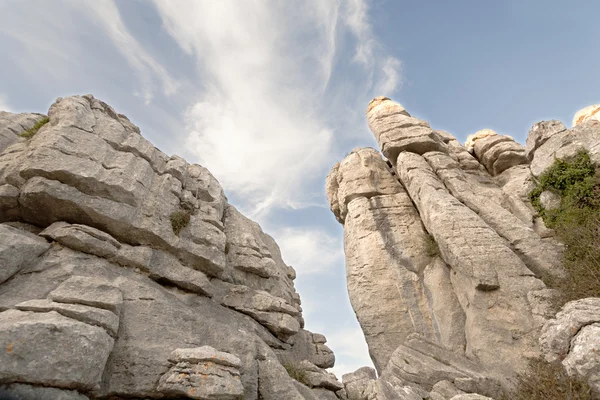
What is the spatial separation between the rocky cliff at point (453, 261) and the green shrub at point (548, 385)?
0.33 m

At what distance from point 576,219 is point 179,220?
16936 millimetres

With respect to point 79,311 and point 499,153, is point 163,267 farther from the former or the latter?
point 499,153

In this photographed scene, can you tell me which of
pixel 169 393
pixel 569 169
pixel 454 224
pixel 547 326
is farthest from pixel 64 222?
pixel 569 169

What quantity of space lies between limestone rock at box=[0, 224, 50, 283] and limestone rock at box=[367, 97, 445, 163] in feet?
67.6

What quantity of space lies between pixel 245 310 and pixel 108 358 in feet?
17.2

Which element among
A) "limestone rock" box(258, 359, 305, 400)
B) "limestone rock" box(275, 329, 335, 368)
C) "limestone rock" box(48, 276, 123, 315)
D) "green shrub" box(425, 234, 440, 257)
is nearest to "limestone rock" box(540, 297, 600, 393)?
"limestone rock" box(258, 359, 305, 400)

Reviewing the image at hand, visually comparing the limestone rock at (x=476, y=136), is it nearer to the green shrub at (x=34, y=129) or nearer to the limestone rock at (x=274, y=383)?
the limestone rock at (x=274, y=383)

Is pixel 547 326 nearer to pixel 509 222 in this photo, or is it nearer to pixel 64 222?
pixel 509 222

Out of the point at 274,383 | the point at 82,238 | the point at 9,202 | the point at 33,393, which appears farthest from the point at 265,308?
the point at 9,202

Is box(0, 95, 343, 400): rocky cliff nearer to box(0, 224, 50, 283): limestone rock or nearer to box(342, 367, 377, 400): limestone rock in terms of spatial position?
box(0, 224, 50, 283): limestone rock

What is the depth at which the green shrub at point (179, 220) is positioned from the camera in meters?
12.6

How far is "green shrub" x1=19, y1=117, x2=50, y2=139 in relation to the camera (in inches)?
503

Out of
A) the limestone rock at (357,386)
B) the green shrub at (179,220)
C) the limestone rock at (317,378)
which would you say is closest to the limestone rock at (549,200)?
the limestone rock at (357,386)

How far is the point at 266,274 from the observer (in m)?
14.6
